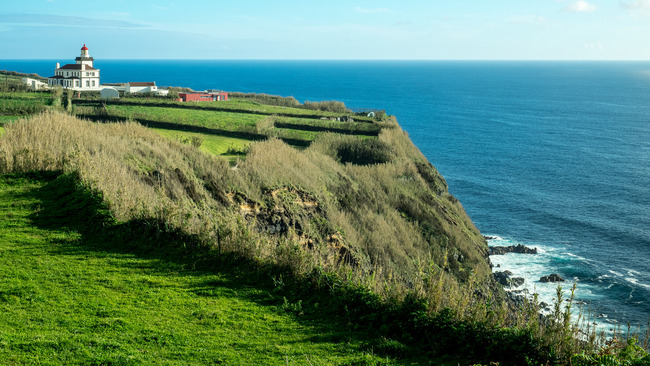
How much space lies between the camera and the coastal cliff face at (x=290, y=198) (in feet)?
45.1

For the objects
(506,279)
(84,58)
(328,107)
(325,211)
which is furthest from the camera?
(84,58)

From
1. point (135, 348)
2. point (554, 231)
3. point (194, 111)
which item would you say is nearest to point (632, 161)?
point (554, 231)

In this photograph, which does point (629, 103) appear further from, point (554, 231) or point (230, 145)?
point (230, 145)

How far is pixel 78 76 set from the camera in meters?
82.4

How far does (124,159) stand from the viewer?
68.2ft

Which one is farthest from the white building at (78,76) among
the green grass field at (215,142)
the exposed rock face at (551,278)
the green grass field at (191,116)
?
the exposed rock face at (551,278)

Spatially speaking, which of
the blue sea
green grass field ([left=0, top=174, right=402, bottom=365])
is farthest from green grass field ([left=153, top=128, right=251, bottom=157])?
green grass field ([left=0, top=174, right=402, bottom=365])

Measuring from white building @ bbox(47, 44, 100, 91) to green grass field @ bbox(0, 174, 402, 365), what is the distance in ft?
249

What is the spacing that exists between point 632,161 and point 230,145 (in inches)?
2620

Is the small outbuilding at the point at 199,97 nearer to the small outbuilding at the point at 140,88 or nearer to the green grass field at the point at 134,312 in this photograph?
the small outbuilding at the point at 140,88

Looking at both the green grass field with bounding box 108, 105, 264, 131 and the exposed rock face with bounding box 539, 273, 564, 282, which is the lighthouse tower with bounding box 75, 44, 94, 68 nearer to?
the green grass field with bounding box 108, 105, 264, 131

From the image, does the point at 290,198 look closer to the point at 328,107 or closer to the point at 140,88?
the point at 328,107

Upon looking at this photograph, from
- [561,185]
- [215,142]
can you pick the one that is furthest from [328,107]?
[215,142]

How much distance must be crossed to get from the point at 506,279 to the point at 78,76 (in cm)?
7195
